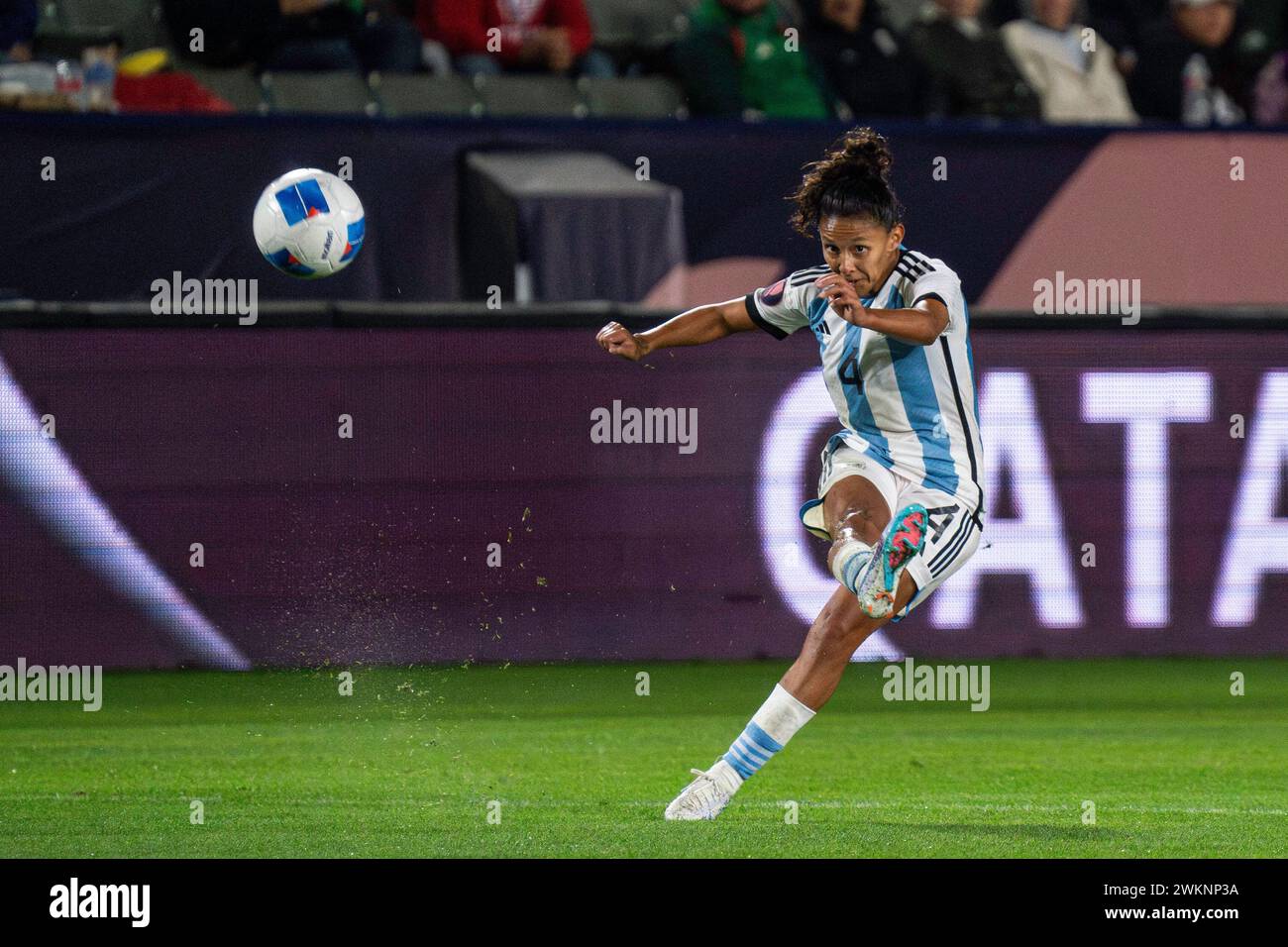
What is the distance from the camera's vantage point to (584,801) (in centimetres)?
696

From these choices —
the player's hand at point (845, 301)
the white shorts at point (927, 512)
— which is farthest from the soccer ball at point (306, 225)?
the player's hand at point (845, 301)

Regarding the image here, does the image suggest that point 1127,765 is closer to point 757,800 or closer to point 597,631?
point 757,800

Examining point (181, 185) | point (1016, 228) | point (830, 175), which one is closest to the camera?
point (830, 175)

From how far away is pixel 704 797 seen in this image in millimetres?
6504

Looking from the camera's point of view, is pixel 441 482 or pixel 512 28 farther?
pixel 512 28

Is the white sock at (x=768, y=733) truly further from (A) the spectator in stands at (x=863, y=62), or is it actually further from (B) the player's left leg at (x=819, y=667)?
(A) the spectator in stands at (x=863, y=62)

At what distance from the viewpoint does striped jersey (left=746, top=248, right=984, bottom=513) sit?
261 inches

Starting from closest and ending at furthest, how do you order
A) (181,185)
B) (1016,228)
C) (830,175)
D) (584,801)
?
(830,175)
(584,801)
(181,185)
(1016,228)

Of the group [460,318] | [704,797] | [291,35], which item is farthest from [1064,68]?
[704,797]

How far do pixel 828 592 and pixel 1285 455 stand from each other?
2.52 m

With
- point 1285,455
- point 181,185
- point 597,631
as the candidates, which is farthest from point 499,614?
point 1285,455

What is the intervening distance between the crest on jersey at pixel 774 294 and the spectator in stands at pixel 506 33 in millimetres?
6422

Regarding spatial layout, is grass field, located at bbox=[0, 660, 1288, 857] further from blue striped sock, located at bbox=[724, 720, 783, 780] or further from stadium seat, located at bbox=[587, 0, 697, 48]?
stadium seat, located at bbox=[587, 0, 697, 48]

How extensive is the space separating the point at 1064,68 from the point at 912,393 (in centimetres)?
756
